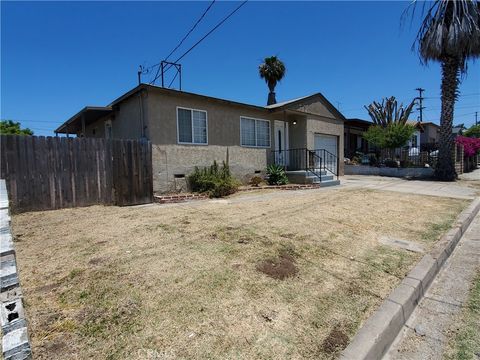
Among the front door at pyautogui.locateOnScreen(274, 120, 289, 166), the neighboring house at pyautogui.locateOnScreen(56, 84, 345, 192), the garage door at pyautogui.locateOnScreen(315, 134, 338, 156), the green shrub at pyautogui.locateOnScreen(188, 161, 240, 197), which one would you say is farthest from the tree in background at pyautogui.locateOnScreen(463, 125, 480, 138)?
the green shrub at pyautogui.locateOnScreen(188, 161, 240, 197)

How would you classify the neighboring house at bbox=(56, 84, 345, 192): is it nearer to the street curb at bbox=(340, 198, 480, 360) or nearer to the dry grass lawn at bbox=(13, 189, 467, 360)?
the dry grass lawn at bbox=(13, 189, 467, 360)

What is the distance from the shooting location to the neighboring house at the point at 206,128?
948 centimetres

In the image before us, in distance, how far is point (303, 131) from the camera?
14547 millimetres

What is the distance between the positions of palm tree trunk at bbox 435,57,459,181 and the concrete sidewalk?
12.4 m

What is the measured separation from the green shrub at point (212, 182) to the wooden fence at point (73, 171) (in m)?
1.79

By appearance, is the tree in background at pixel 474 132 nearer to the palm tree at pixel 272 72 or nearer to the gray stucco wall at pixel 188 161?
the palm tree at pixel 272 72

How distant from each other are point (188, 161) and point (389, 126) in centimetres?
1445

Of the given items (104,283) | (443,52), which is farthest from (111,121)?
(443,52)

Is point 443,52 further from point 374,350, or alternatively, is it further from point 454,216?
point 374,350

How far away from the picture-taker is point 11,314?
1.65m

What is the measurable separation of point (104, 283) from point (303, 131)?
13.0m

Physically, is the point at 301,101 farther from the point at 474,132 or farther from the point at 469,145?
the point at 474,132

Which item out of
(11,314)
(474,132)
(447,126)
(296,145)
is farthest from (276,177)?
(474,132)

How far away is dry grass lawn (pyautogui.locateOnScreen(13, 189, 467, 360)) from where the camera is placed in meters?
2.20
